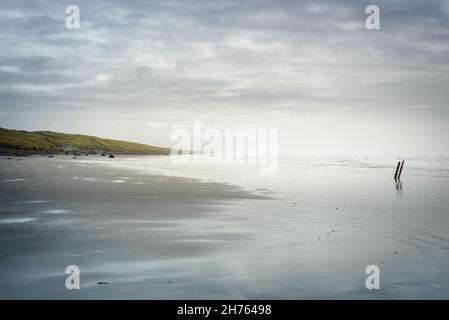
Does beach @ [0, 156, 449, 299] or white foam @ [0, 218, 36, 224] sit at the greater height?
white foam @ [0, 218, 36, 224]

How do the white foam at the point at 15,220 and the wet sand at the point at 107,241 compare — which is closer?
the wet sand at the point at 107,241

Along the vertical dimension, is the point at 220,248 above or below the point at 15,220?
below

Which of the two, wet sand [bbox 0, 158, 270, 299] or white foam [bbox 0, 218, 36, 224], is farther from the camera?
white foam [bbox 0, 218, 36, 224]

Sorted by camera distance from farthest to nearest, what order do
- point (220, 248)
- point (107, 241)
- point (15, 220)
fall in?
point (15, 220)
point (107, 241)
point (220, 248)

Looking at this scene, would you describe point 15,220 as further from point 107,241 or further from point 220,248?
point 220,248

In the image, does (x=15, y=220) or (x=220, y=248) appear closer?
(x=220, y=248)

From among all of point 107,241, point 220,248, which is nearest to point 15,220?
point 107,241

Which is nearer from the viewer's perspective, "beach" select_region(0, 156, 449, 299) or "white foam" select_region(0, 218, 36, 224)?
"beach" select_region(0, 156, 449, 299)

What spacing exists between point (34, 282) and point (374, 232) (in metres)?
9.66

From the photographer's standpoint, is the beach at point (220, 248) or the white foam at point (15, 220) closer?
the beach at point (220, 248)

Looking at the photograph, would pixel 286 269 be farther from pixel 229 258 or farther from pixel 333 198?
pixel 333 198

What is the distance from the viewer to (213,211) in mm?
18406

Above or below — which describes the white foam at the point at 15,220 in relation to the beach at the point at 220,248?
above

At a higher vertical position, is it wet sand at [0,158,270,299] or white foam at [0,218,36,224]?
white foam at [0,218,36,224]
